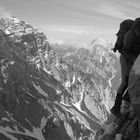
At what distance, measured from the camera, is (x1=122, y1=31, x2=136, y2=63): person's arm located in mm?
17359

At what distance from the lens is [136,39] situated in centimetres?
1741

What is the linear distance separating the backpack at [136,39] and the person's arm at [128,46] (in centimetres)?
17

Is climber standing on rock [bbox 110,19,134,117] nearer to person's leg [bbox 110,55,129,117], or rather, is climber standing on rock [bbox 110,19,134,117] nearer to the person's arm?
person's leg [bbox 110,55,129,117]

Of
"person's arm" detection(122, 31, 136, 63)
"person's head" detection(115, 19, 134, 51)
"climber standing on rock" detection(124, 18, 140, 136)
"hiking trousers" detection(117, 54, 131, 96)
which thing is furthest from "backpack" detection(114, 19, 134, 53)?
"hiking trousers" detection(117, 54, 131, 96)

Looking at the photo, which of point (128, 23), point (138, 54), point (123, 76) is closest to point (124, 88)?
point (123, 76)

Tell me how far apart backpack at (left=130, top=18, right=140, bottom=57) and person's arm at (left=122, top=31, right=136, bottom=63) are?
0.17 meters

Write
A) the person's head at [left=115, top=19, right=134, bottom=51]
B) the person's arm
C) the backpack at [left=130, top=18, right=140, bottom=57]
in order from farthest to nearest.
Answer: the person's head at [left=115, top=19, right=134, bottom=51], the person's arm, the backpack at [left=130, top=18, right=140, bottom=57]

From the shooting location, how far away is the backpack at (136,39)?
54.9ft

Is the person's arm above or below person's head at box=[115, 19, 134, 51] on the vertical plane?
below

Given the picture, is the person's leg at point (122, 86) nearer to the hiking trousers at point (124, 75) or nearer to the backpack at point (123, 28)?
the hiking trousers at point (124, 75)

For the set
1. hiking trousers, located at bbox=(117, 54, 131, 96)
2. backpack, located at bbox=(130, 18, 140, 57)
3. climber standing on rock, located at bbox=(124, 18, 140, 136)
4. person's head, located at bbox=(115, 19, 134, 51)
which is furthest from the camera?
hiking trousers, located at bbox=(117, 54, 131, 96)

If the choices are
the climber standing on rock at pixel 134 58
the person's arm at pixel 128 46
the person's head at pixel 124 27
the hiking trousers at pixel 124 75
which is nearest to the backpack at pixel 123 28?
the person's head at pixel 124 27

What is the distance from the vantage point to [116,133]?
63.5ft

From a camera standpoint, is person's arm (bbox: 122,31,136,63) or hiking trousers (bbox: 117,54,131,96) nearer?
person's arm (bbox: 122,31,136,63)
